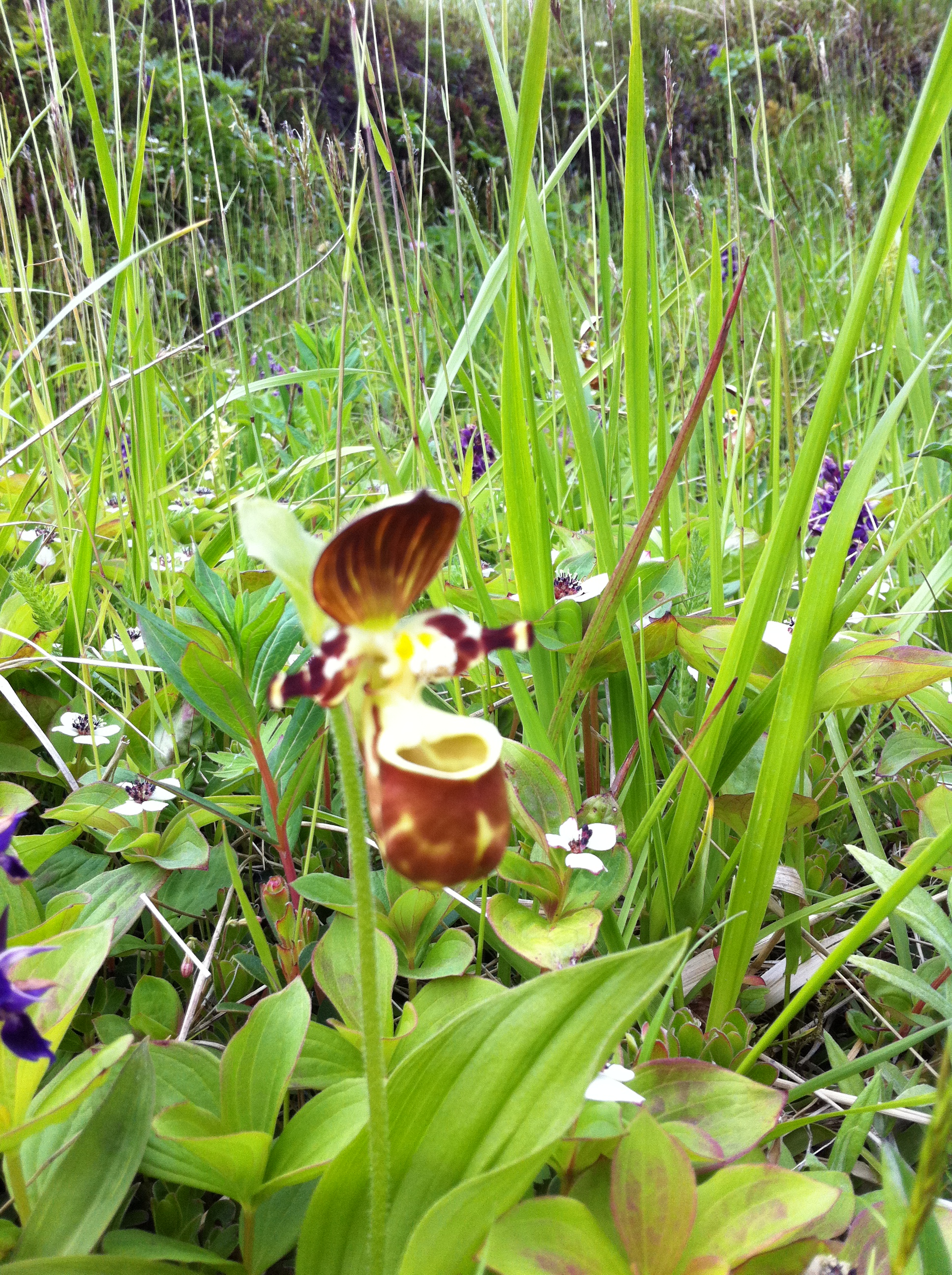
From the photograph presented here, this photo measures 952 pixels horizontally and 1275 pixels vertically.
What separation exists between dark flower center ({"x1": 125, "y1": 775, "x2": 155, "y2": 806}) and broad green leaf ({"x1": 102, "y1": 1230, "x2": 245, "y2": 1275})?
0.46m

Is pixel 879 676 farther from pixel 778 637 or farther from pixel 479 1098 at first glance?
pixel 479 1098

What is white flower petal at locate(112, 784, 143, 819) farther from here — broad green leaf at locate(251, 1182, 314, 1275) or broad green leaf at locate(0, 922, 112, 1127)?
broad green leaf at locate(251, 1182, 314, 1275)

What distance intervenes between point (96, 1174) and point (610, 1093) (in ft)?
1.26

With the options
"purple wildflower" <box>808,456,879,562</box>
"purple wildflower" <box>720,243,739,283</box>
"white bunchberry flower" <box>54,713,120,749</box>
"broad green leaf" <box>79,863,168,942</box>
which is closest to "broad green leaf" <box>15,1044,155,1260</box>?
"broad green leaf" <box>79,863,168,942</box>

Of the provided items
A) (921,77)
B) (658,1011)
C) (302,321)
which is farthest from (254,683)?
(921,77)

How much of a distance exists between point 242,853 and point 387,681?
28.8 inches

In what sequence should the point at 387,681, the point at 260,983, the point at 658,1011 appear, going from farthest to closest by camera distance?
the point at 260,983, the point at 658,1011, the point at 387,681

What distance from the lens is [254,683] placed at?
1.01 meters

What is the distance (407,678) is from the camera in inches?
21.3

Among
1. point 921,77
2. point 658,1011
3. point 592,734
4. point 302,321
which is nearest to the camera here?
point 658,1011

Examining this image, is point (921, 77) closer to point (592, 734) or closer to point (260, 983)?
point (592, 734)

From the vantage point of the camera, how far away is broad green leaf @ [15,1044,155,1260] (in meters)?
0.63

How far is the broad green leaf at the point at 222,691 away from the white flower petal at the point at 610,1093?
489 mm

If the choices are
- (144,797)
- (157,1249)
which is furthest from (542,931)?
(144,797)
